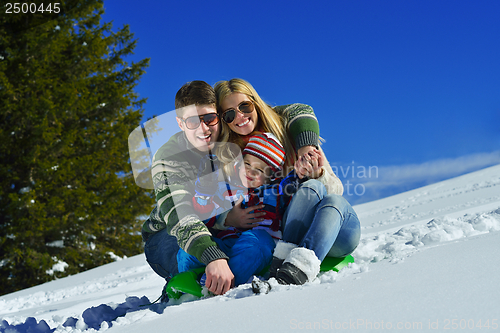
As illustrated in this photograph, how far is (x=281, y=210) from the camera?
190 centimetres

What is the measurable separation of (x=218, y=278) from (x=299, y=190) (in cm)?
56

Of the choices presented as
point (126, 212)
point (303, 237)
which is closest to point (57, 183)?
point (126, 212)

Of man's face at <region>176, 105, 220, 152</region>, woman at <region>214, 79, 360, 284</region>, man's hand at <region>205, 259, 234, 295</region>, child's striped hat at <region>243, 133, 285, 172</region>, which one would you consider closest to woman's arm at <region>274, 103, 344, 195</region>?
woman at <region>214, 79, 360, 284</region>

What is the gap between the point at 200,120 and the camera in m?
2.06

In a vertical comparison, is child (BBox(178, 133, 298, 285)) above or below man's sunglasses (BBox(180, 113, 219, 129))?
below

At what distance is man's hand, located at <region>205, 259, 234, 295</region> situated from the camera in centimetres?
156

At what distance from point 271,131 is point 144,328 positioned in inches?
51.2

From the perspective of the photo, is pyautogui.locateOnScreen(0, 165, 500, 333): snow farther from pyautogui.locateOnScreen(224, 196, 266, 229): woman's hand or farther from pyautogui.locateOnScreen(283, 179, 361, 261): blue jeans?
pyautogui.locateOnScreen(224, 196, 266, 229): woman's hand

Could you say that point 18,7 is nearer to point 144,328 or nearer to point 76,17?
point 76,17

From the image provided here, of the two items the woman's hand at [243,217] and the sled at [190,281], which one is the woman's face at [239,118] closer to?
the woman's hand at [243,217]

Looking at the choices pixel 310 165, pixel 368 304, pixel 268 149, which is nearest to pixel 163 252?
pixel 268 149

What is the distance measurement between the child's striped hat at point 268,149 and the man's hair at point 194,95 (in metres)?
0.35

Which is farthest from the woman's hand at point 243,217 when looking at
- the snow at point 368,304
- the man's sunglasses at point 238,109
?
the man's sunglasses at point 238,109

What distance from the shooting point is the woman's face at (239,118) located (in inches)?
84.7
